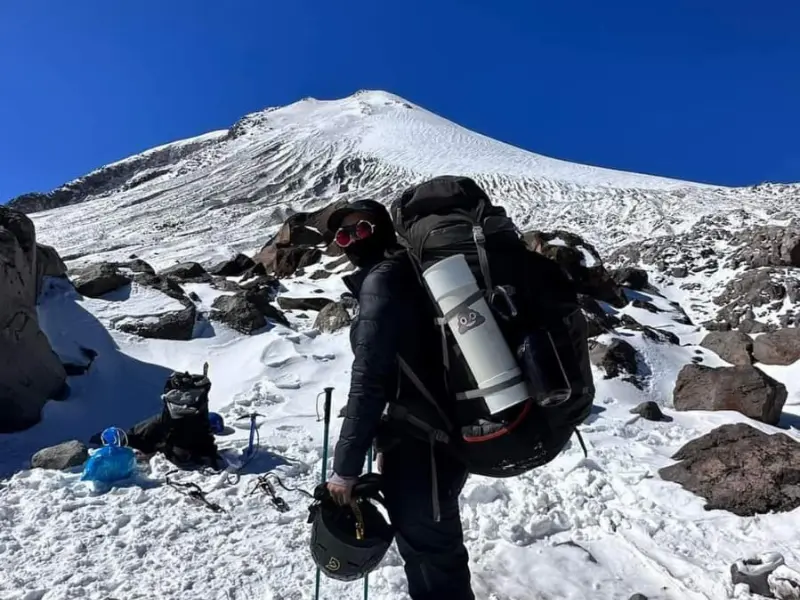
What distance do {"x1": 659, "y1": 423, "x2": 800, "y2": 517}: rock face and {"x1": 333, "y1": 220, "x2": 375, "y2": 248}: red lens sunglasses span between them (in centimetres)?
320

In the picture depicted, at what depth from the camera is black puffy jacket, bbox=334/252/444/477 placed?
238cm

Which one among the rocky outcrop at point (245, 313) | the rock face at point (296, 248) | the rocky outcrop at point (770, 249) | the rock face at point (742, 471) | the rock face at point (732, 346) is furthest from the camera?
the rocky outcrop at point (770, 249)

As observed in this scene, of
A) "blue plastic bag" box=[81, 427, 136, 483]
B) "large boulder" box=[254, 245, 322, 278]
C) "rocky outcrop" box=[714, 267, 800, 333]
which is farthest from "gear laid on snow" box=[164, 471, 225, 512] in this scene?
"large boulder" box=[254, 245, 322, 278]

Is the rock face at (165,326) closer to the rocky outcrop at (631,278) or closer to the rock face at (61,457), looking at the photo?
the rock face at (61,457)

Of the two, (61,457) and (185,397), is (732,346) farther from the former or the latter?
(61,457)

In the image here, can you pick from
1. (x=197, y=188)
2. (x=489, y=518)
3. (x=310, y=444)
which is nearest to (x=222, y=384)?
(x=310, y=444)

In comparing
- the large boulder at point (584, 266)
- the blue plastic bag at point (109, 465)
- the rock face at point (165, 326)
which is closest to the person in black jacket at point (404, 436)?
the blue plastic bag at point (109, 465)

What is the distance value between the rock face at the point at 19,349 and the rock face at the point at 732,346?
32.5ft

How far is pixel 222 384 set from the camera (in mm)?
8969

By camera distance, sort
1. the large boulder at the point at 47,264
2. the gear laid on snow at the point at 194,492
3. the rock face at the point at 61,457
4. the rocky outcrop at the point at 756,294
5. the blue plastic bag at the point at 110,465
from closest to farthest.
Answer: the gear laid on snow at the point at 194,492 < the blue plastic bag at the point at 110,465 < the rock face at the point at 61,457 < the large boulder at the point at 47,264 < the rocky outcrop at the point at 756,294

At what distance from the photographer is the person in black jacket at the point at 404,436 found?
7.82ft

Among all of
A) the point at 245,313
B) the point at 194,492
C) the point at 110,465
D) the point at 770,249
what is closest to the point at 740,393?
the point at 194,492

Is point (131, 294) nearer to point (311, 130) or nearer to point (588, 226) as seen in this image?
point (588, 226)

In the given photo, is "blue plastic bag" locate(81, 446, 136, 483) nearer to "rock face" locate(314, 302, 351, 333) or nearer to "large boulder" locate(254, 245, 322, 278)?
"rock face" locate(314, 302, 351, 333)
